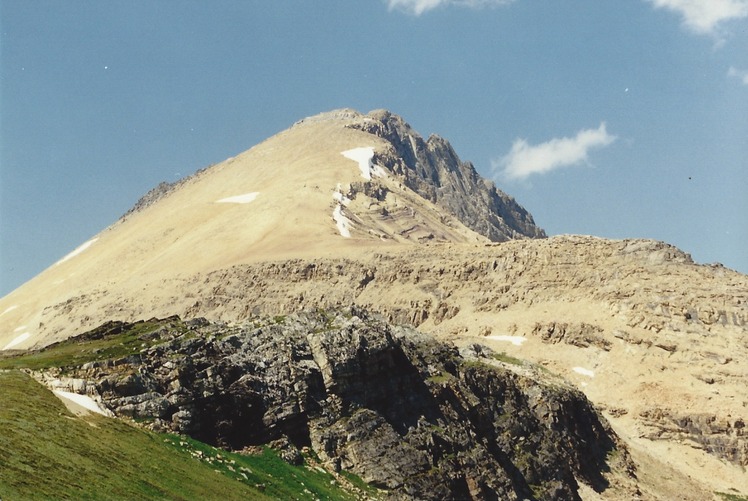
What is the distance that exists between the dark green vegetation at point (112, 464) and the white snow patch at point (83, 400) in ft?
4.14

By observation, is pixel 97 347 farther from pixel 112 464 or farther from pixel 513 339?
pixel 513 339

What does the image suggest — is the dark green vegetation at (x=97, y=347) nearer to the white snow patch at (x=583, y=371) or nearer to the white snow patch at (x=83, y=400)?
the white snow patch at (x=83, y=400)

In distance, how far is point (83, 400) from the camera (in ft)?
165

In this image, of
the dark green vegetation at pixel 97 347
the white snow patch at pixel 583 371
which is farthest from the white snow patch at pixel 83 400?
the white snow patch at pixel 583 371

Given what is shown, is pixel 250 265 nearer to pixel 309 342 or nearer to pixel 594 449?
pixel 594 449

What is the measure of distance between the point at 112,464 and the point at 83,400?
970 cm

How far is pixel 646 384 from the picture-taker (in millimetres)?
122875

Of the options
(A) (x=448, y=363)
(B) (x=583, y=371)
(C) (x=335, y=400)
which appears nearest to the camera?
(C) (x=335, y=400)

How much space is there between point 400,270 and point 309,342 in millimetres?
104812

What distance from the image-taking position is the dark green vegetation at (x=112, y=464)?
36.7m

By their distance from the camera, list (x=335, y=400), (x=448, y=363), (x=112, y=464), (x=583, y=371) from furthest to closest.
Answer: (x=583, y=371) → (x=448, y=363) → (x=335, y=400) → (x=112, y=464)

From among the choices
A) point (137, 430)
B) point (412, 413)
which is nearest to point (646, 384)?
point (412, 413)

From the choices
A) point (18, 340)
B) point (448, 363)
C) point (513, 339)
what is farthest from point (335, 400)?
point (18, 340)

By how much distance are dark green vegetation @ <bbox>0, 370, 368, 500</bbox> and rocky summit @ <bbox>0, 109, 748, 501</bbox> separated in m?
2.40
